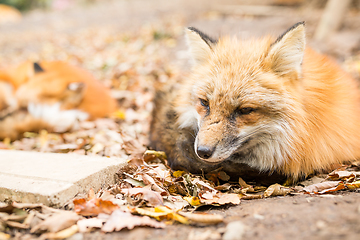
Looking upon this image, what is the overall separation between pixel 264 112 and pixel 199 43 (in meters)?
0.86

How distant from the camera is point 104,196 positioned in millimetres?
1794

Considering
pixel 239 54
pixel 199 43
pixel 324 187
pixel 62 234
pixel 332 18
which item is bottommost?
pixel 62 234

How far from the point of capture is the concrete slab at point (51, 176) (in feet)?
5.40

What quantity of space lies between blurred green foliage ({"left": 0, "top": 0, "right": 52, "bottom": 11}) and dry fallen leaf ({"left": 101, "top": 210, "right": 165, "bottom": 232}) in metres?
21.1

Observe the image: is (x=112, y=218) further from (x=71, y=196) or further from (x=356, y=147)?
(x=356, y=147)

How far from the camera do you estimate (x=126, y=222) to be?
4.76ft

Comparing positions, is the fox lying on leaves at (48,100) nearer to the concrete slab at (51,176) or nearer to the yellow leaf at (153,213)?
the concrete slab at (51,176)

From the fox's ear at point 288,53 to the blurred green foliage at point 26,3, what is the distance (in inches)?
826

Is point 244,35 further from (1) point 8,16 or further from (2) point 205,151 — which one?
(1) point 8,16

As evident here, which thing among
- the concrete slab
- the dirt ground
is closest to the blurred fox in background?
the dirt ground

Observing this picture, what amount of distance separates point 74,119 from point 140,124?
99 cm

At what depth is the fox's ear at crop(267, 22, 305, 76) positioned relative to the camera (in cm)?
196

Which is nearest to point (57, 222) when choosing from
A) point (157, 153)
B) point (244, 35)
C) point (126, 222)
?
point (126, 222)

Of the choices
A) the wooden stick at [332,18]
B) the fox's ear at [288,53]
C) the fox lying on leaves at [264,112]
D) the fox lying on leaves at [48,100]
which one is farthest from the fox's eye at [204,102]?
the wooden stick at [332,18]
